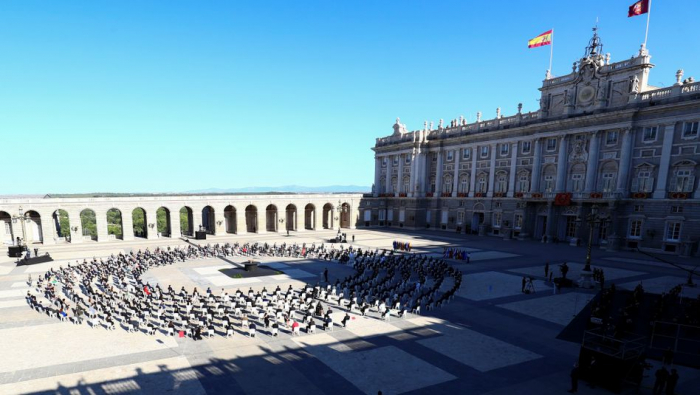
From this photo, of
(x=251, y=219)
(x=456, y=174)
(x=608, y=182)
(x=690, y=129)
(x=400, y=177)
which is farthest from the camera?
(x=400, y=177)

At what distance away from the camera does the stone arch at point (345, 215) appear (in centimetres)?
6888

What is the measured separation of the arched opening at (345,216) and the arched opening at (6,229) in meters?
48.1

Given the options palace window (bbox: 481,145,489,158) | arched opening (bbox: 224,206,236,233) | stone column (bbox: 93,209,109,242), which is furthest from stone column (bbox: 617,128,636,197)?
stone column (bbox: 93,209,109,242)

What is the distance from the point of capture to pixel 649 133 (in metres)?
41.2

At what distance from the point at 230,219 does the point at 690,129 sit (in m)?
63.0

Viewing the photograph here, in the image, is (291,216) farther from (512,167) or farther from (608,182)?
(608,182)

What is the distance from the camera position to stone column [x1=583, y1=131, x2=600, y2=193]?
45094mm

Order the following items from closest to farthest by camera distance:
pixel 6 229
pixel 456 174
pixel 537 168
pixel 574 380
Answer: pixel 574 380
pixel 6 229
pixel 537 168
pixel 456 174

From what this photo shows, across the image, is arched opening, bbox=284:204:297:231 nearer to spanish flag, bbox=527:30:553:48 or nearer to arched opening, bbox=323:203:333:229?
arched opening, bbox=323:203:333:229

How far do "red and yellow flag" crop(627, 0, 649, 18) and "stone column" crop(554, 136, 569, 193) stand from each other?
1543cm

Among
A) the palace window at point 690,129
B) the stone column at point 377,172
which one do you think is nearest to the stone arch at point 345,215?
the stone column at point 377,172

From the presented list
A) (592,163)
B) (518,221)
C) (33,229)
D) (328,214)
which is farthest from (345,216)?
(33,229)

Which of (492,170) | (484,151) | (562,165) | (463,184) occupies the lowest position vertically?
(463,184)

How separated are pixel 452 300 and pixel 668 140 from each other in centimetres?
3607
